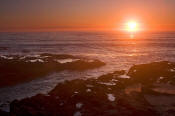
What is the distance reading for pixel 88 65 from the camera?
3625 cm

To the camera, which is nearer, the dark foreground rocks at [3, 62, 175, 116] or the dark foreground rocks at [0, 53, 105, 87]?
the dark foreground rocks at [3, 62, 175, 116]

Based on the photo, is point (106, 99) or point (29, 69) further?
point (29, 69)

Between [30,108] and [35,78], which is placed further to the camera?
[35,78]

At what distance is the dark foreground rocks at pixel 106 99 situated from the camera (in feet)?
52.0

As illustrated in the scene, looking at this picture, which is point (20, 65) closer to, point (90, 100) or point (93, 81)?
point (93, 81)

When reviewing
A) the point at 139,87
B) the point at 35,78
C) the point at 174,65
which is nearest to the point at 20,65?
the point at 35,78

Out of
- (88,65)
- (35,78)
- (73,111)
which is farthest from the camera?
(88,65)

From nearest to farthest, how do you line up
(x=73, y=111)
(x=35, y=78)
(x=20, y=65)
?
(x=73, y=111) < (x=35, y=78) < (x=20, y=65)

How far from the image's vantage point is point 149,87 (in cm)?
2280

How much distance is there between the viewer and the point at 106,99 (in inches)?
720

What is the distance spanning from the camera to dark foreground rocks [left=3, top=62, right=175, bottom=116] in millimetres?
15852

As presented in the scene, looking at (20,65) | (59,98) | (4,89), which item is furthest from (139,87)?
(20,65)

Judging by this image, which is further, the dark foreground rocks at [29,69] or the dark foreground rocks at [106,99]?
the dark foreground rocks at [29,69]

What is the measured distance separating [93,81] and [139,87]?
209 inches
